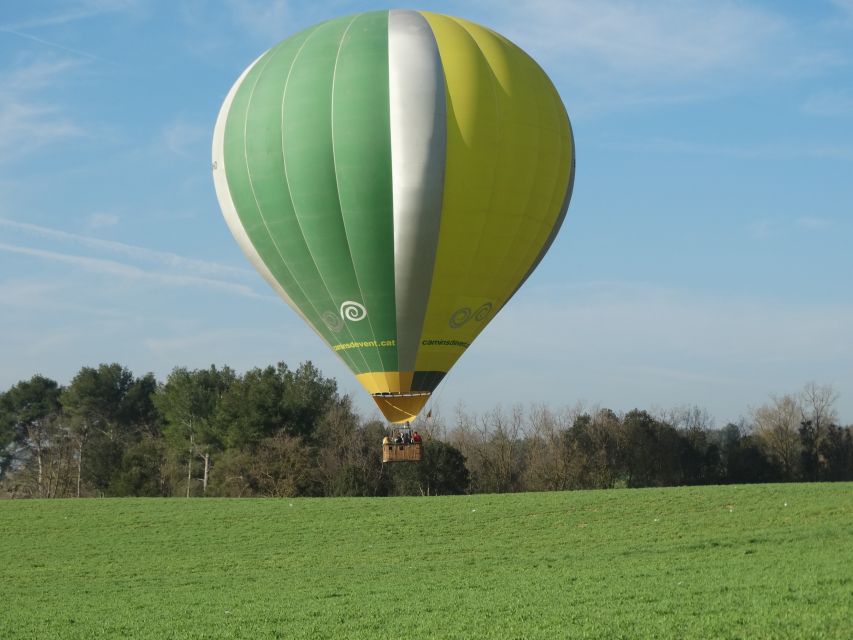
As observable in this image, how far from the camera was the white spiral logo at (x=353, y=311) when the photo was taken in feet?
74.8

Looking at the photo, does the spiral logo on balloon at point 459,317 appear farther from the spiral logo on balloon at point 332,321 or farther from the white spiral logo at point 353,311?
the spiral logo on balloon at point 332,321

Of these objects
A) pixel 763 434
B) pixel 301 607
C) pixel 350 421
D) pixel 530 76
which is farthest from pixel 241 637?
pixel 763 434

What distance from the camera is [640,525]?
29406mm

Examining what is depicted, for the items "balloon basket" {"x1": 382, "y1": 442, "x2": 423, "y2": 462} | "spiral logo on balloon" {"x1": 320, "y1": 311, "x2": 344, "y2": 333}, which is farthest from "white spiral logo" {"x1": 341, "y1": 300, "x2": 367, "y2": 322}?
"balloon basket" {"x1": 382, "y1": 442, "x2": 423, "y2": 462}

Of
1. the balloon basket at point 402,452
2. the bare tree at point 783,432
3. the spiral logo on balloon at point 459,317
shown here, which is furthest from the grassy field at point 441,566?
the bare tree at point 783,432

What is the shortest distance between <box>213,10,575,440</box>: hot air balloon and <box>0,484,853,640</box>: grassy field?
5.05 meters

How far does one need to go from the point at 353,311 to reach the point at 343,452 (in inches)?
1570

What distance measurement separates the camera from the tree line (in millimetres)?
57438

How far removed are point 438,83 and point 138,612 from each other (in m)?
12.0

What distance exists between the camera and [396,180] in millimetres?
21938

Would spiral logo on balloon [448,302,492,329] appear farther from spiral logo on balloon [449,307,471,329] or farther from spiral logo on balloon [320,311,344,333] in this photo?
spiral logo on balloon [320,311,344,333]

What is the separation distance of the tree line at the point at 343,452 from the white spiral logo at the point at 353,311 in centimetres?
3212

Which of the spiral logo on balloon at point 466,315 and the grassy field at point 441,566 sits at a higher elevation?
the spiral logo on balloon at point 466,315

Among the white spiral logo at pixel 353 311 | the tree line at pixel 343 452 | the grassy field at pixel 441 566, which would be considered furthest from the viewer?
Result: the tree line at pixel 343 452
